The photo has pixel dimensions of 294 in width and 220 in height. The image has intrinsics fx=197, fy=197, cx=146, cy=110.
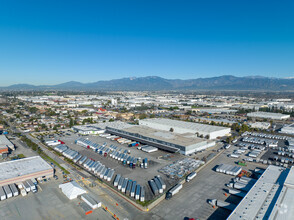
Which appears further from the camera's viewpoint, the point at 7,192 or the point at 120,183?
the point at 120,183

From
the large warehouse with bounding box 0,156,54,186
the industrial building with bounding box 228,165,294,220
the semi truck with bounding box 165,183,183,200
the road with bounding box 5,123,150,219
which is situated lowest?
the road with bounding box 5,123,150,219

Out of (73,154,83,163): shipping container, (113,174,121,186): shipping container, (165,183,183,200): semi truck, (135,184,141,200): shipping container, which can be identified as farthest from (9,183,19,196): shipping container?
(165,183,183,200): semi truck

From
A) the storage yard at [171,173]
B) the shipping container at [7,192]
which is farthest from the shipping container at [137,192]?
the shipping container at [7,192]

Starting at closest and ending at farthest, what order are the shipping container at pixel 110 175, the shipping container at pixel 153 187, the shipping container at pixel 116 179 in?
1. the shipping container at pixel 153 187
2. the shipping container at pixel 116 179
3. the shipping container at pixel 110 175

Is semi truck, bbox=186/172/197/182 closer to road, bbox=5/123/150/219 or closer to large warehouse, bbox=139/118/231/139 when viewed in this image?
Result: road, bbox=5/123/150/219

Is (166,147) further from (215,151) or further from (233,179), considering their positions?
(233,179)

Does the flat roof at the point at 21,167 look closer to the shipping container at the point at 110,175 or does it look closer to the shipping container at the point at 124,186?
the shipping container at the point at 110,175

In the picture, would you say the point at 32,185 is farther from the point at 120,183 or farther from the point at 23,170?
the point at 120,183

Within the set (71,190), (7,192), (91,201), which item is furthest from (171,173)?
(7,192)

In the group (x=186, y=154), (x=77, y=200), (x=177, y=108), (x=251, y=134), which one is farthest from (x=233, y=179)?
(x=177, y=108)
